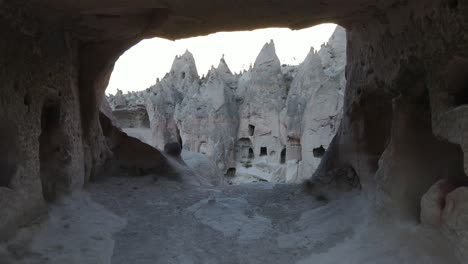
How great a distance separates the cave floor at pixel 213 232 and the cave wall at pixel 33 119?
8.6 inches

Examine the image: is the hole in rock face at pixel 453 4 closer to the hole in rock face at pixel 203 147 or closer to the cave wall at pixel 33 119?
the cave wall at pixel 33 119

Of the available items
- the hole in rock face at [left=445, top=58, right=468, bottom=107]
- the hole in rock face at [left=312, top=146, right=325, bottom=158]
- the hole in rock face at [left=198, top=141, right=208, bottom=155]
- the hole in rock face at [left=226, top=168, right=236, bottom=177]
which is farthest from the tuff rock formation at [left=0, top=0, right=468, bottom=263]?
the hole in rock face at [left=226, top=168, right=236, bottom=177]

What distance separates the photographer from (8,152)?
9.83 feet

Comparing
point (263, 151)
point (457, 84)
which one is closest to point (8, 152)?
point (457, 84)

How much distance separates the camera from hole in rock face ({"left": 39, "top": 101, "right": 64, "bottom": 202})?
12.9ft

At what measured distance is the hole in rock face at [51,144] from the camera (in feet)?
12.9

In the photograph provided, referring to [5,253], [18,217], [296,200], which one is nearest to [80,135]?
[18,217]

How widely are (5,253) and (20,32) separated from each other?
1675mm

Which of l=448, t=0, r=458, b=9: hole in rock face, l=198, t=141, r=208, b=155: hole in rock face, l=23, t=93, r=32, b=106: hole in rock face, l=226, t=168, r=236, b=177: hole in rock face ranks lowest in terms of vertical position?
l=226, t=168, r=236, b=177: hole in rock face

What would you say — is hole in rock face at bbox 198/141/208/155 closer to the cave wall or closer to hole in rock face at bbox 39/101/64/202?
the cave wall

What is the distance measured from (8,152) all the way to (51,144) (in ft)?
3.42

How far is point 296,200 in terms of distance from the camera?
4973 millimetres

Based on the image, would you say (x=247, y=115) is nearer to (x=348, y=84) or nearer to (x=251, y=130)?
(x=251, y=130)

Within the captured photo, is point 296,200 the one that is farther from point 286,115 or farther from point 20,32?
point 286,115
